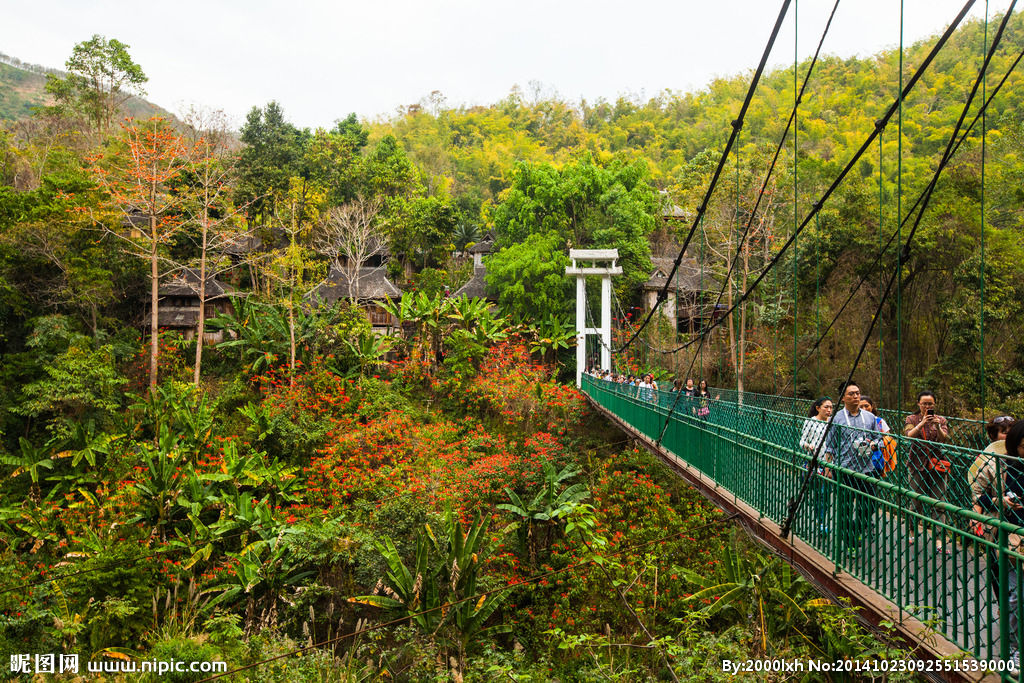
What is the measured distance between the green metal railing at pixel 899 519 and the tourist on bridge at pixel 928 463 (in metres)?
0.01

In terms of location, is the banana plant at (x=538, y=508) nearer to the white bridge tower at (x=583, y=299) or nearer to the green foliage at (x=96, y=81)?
the white bridge tower at (x=583, y=299)

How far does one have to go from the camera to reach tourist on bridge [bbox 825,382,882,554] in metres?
3.11

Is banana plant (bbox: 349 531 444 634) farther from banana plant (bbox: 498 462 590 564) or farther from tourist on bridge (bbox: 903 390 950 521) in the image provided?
tourist on bridge (bbox: 903 390 950 521)

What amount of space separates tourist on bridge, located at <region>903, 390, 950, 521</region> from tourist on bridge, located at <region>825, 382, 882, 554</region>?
178 millimetres

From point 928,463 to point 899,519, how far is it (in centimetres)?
28

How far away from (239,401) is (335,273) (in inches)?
317

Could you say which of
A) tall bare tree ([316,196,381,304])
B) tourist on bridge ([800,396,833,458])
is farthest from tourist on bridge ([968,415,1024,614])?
tall bare tree ([316,196,381,304])

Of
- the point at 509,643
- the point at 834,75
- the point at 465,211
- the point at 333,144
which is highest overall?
the point at 834,75

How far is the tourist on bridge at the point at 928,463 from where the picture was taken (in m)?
2.61

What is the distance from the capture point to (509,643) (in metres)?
7.75

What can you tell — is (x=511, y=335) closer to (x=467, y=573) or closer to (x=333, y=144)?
(x=467, y=573)

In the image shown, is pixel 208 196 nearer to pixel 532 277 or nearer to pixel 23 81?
pixel 532 277

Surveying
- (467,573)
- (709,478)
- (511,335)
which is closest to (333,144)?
(511,335)

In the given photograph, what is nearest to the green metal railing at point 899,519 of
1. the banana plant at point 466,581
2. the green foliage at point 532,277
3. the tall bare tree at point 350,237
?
the banana plant at point 466,581
